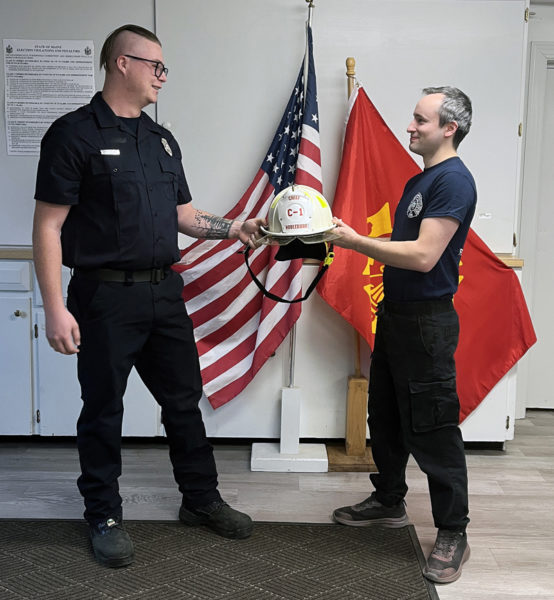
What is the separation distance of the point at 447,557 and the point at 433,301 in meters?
0.82

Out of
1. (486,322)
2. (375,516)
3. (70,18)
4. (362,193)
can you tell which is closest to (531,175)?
(486,322)

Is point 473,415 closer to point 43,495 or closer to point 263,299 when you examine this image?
point 263,299

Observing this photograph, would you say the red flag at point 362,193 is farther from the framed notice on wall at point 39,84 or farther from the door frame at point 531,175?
the framed notice on wall at point 39,84

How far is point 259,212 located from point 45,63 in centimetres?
115

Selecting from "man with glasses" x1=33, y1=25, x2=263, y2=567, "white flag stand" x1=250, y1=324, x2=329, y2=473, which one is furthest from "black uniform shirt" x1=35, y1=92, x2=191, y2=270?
"white flag stand" x1=250, y1=324, x2=329, y2=473

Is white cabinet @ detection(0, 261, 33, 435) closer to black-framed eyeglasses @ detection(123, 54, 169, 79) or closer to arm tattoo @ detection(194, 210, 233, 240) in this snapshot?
arm tattoo @ detection(194, 210, 233, 240)

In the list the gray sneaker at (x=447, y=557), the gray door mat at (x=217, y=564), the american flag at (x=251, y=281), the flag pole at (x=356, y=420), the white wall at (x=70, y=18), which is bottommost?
the gray door mat at (x=217, y=564)

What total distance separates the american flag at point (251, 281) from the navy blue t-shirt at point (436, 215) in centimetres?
84

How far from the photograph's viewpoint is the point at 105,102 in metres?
2.30

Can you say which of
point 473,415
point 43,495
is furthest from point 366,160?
point 43,495

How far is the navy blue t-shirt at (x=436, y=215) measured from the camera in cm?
211

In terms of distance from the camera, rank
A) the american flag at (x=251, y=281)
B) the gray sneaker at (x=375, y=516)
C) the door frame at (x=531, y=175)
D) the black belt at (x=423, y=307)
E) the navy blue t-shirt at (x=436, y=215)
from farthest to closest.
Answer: the door frame at (x=531, y=175) → the american flag at (x=251, y=281) → the gray sneaker at (x=375, y=516) → the black belt at (x=423, y=307) → the navy blue t-shirt at (x=436, y=215)

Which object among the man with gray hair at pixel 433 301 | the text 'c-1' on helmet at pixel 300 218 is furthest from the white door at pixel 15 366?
the man with gray hair at pixel 433 301

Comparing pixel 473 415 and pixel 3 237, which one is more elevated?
pixel 3 237
